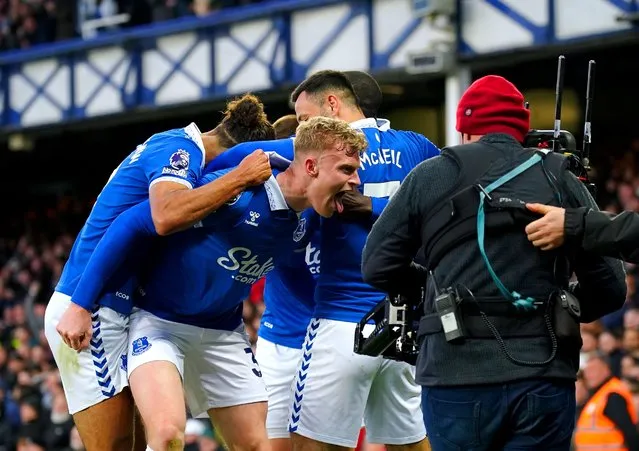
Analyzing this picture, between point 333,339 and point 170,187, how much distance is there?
1117 mm

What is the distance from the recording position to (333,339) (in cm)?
599

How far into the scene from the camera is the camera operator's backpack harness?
444cm

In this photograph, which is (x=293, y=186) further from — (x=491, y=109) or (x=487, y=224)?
(x=487, y=224)

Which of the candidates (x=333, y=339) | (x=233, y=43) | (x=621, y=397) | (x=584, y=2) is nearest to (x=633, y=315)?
(x=621, y=397)

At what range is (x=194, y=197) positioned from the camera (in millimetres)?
5348

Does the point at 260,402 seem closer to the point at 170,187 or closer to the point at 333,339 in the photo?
the point at 333,339

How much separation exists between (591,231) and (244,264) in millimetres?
1822

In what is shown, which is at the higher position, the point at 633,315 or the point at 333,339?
the point at 333,339

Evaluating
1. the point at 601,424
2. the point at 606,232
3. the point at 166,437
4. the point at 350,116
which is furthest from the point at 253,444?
the point at 601,424

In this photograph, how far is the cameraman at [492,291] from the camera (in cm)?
444

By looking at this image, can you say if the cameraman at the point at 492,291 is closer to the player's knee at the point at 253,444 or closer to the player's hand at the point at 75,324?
the player's knee at the point at 253,444

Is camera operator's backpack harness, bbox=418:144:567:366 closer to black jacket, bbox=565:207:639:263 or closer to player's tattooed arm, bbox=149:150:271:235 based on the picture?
black jacket, bbox=565:207:639:263

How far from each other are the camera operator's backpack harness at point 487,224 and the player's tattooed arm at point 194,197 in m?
1.08

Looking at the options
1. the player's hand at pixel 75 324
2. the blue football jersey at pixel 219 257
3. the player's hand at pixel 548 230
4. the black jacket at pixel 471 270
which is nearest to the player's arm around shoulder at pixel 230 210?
the blue football jersey at pixel 219 257
